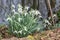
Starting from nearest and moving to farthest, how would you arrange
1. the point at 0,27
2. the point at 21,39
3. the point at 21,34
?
the point at 21,39
the point at 21,34
the point at 0,27

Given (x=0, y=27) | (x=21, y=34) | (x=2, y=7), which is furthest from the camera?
(x=2, y=7)

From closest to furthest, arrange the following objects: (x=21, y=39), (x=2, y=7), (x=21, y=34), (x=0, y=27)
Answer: (x=21, y=39) → (x=21, y=34) → (x=0, y=27) → (x=2, y=7)

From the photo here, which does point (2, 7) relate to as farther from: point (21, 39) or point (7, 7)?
point (21, 39)

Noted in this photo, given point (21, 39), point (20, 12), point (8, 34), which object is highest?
point (20, 12)

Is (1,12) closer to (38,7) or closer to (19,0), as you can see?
(19,0)

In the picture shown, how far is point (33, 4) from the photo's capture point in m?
10.4

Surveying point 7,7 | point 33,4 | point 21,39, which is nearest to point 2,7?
point 7,7

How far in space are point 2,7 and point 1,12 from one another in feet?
0.69

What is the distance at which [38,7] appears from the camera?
10.4m

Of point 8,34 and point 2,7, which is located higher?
point 2,7

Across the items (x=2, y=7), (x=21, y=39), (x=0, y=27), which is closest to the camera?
(x=21, y=39)

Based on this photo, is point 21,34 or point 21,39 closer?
point 21,39

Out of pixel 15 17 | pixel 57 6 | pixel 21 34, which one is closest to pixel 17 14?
pixel 15 17

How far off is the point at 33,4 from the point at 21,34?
2.93 metres
